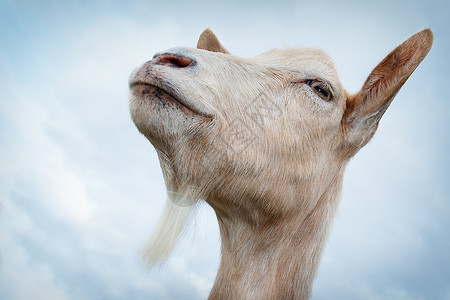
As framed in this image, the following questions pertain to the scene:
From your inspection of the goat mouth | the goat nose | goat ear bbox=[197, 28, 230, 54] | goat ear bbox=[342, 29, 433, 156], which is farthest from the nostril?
goat ear bbox=[197, 28, 230, 54]

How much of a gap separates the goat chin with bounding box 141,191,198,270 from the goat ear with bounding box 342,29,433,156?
1398 millimetres

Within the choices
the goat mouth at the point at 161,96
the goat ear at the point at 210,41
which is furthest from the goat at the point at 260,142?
the goat ear at the point at 210,41

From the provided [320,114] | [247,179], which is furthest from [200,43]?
[247,179]

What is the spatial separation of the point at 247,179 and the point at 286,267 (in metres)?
0.86

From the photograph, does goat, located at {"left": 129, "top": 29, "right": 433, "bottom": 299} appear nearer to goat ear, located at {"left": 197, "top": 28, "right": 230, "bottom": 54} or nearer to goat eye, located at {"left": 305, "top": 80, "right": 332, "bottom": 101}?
goat eye, located at {"left": 305, "top": 80, "right": 332, "bottom": 101}

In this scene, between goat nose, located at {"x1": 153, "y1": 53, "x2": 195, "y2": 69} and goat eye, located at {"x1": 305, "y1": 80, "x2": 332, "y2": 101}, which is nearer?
goat nose, located at {"x1": 153, "y1": 53, "x2": 195, "y2": 69}

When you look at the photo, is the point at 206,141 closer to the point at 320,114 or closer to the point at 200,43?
the point at 320,114

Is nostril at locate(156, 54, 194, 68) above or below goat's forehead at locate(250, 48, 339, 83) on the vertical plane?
below

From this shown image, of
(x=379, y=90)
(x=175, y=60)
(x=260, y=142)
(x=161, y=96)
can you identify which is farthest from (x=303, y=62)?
(x=161, y=96)

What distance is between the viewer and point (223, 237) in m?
3.00

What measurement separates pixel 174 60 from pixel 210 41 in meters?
1.75

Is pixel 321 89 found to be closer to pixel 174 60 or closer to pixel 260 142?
pixel 260 142

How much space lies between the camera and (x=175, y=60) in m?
2.24

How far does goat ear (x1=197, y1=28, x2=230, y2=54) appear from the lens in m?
3.86
